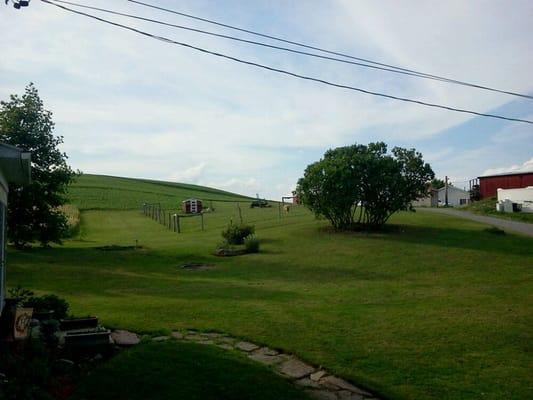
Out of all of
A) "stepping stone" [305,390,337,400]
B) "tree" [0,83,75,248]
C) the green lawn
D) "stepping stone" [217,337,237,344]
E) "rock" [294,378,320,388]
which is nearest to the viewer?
the green lawn

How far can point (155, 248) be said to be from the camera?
70.6ft

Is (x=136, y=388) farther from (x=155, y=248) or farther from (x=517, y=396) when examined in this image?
(x=155, y=248)

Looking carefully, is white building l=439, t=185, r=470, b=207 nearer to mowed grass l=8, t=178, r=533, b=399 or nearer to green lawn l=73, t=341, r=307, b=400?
mowed grass l=8, t=178, r=533, b=399

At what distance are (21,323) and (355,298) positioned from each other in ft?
22.1

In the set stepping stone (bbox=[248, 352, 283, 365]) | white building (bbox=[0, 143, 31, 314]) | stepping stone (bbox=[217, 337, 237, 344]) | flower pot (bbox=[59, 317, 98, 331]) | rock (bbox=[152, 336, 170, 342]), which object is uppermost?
white building (bbox=[0, 143, 31, 314])

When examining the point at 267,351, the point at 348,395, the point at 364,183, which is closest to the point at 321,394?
the point at 348,395

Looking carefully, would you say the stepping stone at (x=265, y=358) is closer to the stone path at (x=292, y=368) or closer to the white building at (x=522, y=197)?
the stone path at (x=292, y=368)

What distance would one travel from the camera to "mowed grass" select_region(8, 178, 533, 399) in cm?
610

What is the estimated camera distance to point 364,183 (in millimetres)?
23000

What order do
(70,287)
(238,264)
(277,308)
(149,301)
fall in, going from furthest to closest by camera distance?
(238,264)
(70,287)
(149,301)
(277,308)

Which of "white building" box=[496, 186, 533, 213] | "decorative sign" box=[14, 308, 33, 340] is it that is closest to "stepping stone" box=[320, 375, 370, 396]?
"decorative sign" box=[14, 308, 33, 340]

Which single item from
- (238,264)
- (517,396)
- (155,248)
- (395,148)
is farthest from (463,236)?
(517,396)

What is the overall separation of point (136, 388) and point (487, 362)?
4.35m

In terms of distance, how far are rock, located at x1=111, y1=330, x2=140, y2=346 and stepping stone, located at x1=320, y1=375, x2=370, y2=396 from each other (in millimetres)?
2629
